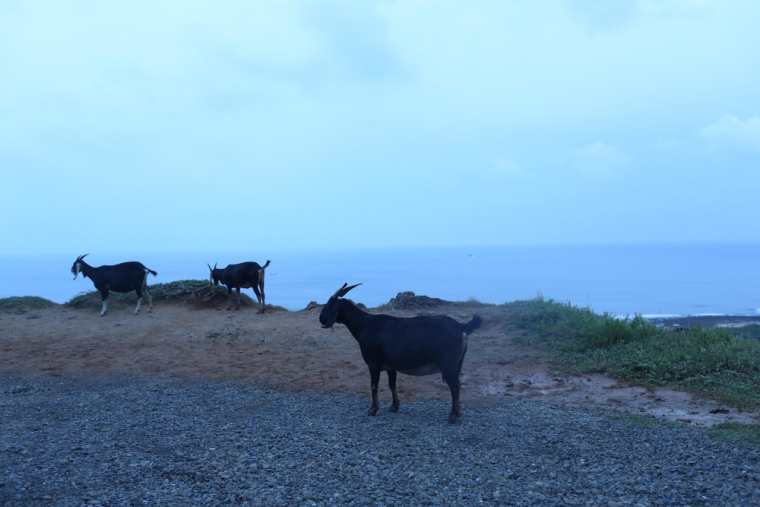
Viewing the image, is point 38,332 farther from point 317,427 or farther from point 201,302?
point 317,427

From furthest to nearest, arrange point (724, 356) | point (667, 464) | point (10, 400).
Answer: point (724, 356) < point (10, 400) < point (667, 464)

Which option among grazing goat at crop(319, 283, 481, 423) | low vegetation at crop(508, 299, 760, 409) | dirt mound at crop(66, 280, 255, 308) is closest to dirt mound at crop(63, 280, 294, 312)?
Result: dirt mound at crop(66, 280, 255, 308)

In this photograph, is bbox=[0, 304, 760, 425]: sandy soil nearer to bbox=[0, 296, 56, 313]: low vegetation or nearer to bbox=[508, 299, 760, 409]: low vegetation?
bbox=[508, 299, 760, 409]: low vegetation

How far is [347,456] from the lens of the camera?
7.50m

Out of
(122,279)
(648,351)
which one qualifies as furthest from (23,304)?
(648,351)

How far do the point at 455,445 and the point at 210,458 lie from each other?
9.18ft

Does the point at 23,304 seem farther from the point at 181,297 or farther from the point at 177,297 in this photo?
the point at 181,297

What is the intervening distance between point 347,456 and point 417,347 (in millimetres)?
2114

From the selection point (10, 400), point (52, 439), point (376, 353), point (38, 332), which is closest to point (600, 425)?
point (376, 353)

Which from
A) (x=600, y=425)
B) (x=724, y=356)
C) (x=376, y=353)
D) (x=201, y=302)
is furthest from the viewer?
(x=201, y=302)

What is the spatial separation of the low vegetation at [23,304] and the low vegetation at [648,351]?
1471cm

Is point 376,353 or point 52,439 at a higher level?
point 376,353

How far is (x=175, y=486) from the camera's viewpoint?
21.4 feet

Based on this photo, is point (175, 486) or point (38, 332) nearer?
point (175, 486)
